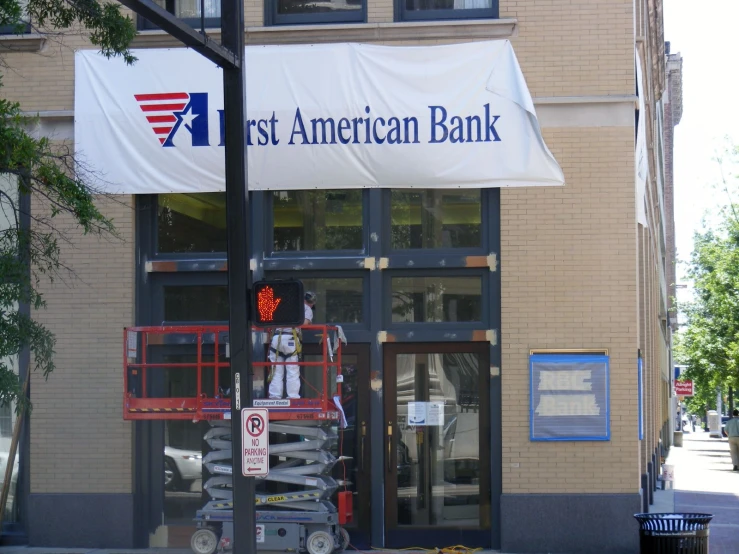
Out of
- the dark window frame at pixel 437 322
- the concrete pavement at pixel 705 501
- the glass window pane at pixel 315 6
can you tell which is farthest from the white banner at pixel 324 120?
the concrete pavement at pixel 705 501

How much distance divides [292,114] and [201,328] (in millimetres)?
2864

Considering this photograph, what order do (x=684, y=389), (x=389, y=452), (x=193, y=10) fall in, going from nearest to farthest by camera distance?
(x=389, y=452)
(x=193, y=10)
(x=684, y=389)

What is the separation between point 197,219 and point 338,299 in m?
2.10

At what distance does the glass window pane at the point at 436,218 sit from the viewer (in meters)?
13.6

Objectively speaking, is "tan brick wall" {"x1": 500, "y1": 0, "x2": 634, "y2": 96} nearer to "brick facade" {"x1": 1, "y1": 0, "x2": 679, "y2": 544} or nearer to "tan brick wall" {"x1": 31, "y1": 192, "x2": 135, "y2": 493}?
"brick facade" {"x1": 1, "y1": 0, "x2": 679, "y2": 544}

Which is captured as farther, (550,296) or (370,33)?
(370,33)

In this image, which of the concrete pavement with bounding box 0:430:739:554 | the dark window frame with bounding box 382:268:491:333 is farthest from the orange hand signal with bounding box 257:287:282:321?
the concrete pavement with bounding box 0:430:739:554

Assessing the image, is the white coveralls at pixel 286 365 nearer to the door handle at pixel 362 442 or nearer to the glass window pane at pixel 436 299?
the door handle at pixel 362 442

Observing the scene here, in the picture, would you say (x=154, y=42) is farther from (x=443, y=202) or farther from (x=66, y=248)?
(x=443, y=202)

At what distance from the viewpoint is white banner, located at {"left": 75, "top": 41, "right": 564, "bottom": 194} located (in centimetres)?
1324

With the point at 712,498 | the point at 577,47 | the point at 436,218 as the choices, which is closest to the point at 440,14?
the point at 577,47

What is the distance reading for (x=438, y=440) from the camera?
13594mm

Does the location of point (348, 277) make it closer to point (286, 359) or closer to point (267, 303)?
point (286, 359)

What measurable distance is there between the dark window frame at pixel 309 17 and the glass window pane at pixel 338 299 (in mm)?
3280
